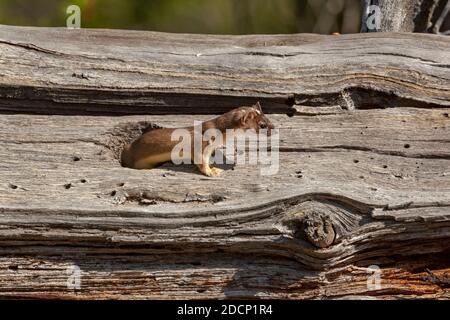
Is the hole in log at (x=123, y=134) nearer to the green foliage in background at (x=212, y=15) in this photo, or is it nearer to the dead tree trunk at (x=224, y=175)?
the dead tree trunk at (x=224, y=175)

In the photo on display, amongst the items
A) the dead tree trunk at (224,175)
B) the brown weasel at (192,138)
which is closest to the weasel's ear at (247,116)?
the brown weasel at (192,138)

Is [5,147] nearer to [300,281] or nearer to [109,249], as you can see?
[109,249]

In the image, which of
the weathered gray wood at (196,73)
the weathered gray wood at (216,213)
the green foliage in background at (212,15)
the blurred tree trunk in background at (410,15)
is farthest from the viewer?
the green foliage in background at (212,15)

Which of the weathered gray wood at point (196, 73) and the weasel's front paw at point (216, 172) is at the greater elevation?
the weathered gray wood at point (196, 73)

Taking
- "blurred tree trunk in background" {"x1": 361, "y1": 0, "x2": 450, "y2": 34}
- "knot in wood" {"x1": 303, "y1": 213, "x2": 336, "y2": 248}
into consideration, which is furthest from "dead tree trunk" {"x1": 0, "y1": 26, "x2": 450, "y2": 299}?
"blurred tree trunk in background" {"x1": 361, "y1": 0, "x2": 450, "y2": 34}

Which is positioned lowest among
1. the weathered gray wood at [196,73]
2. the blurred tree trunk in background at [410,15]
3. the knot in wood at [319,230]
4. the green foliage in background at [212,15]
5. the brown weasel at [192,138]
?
the knot in wood at [319,230]

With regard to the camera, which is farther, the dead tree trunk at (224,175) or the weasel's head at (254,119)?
the weasel's head at (254,119)

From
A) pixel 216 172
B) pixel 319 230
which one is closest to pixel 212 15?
pixel 216 172

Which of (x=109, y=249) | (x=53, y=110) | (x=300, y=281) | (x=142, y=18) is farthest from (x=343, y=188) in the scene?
(x=142, y=18)
